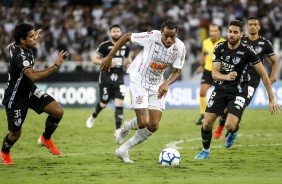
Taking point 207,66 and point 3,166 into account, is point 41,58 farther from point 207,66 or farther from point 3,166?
point 3,166

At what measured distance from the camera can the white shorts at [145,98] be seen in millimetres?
11688

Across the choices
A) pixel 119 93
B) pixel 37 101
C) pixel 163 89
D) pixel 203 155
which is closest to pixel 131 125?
pixel 163 89

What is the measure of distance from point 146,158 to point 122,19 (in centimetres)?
1862

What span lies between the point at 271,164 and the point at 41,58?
60.1ft

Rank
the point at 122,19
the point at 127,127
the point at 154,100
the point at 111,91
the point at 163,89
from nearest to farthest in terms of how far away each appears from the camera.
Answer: the point at 163,89 < the point at 154,100 < the point at 127,127 < the point at 111,91 < the point at 122,19

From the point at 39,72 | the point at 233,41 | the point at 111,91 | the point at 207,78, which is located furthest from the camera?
the point at 207,78

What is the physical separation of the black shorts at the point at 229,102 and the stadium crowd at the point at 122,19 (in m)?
15.7

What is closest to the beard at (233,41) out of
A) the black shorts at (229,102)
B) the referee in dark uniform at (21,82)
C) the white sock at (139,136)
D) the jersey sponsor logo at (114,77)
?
the black shorts at (229,102)

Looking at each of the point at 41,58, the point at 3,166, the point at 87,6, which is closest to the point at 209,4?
the point at 87,6

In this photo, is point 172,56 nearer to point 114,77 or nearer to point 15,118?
point 15,118

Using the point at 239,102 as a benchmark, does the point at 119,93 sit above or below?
below

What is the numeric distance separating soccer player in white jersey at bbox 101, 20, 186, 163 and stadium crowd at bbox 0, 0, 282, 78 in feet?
52.5

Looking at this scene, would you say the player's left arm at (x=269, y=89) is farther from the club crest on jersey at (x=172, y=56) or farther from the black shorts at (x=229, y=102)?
the club crest on jersey at (x=172, y=56)

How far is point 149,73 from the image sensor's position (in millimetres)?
11875
